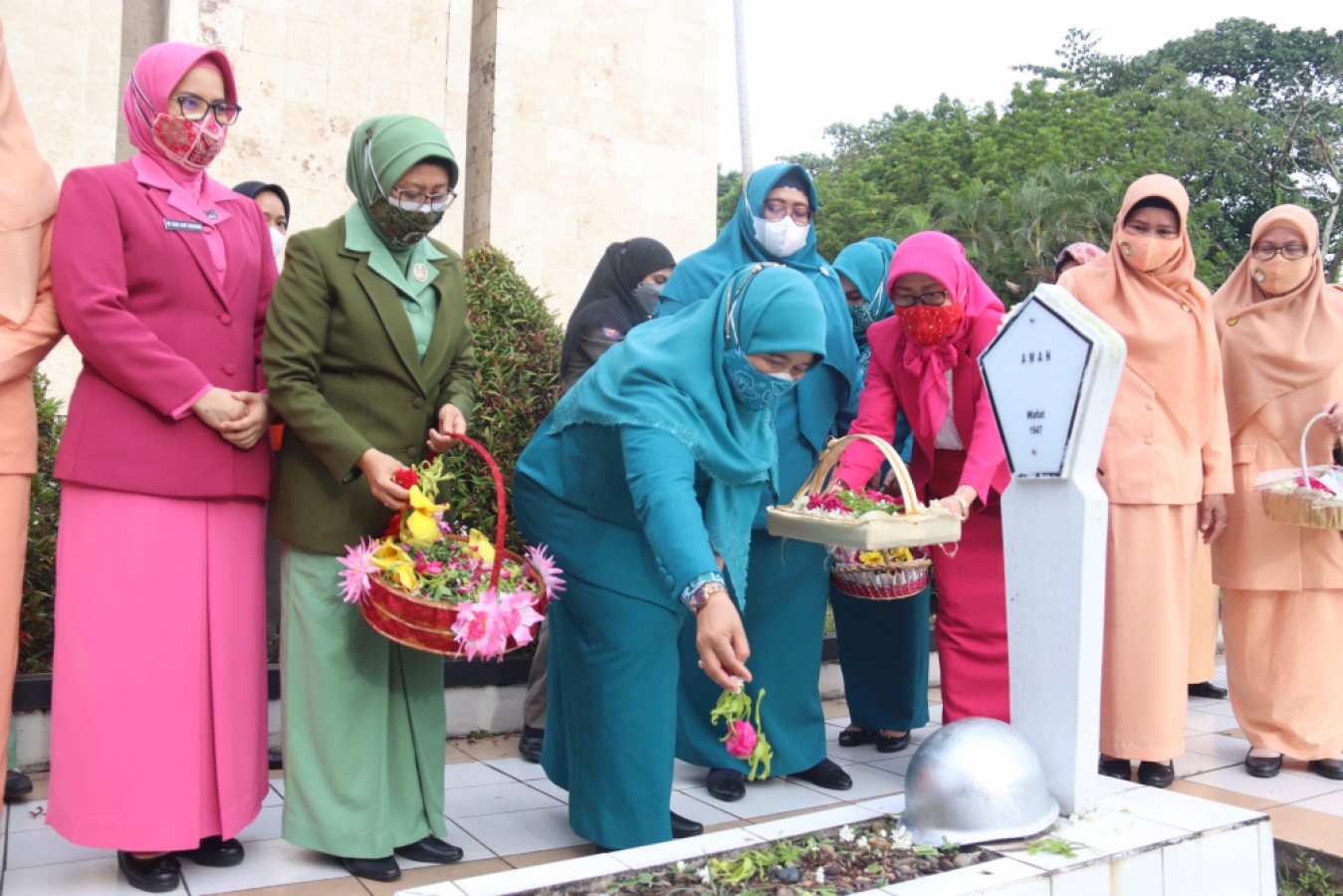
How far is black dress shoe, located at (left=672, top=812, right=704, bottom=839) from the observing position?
3418mm

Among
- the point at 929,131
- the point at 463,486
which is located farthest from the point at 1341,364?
the point at 929,131

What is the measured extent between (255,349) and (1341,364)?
4026 mm

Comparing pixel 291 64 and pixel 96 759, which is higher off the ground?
pixel 291 64

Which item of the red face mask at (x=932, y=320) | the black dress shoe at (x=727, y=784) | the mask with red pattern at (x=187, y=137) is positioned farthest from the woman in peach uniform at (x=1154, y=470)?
the mask with red pattern at (x=187, y=137)

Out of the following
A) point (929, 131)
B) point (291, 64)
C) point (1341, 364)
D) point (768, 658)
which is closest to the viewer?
point (768, 658)

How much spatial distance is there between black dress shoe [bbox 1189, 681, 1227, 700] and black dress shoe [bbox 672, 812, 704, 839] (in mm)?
3740

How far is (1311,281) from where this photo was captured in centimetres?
461

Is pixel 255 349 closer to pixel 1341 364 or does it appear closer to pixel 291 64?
pixel 1341 364

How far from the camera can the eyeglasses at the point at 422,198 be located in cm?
312

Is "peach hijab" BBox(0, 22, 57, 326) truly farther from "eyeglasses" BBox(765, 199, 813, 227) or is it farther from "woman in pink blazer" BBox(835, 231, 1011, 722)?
"woman in pink blazer" BBox(835, 231, 1011, 722)

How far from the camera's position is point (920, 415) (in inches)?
163

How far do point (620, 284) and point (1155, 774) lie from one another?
2.81 metres

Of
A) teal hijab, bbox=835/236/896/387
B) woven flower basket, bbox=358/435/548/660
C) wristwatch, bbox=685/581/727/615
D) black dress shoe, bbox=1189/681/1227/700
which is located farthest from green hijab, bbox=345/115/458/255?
black dress shoe, bbox=1189/681/1227/700

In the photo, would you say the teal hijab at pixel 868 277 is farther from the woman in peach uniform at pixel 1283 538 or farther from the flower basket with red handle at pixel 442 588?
the flower basket with red handle at pixel 442 588
